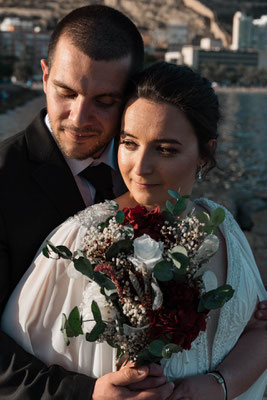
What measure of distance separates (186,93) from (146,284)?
690mm

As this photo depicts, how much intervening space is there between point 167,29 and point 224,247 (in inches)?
4541

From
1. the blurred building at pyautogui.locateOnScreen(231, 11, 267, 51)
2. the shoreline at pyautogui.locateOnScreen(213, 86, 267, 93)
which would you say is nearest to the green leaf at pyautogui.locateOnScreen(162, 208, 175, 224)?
the shoreline at pyautogui.locateOnScreen(213, 86, 267, 93)

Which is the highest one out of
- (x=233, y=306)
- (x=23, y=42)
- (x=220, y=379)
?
(x=233, y=306)

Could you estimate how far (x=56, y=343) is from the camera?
1.63 m

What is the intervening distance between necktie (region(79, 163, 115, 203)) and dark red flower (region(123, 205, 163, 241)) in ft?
2.02

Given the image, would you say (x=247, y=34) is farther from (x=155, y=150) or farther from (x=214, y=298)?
(x=214, y=298)

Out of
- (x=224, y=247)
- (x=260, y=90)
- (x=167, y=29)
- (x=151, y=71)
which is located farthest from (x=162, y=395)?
(x=167, y=29)

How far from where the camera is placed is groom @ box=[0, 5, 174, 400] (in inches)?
64.2

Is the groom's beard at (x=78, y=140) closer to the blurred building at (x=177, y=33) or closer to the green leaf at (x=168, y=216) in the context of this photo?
the green leaf at (x=168, y=216)

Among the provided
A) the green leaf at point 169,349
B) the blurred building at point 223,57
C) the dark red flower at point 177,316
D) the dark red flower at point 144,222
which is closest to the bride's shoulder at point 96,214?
the dark red flower at point 144,222

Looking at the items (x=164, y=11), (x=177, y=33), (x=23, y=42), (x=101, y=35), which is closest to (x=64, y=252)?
(x=101, y=35)

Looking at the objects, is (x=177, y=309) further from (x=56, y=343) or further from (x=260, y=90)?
(x=260, y=90)

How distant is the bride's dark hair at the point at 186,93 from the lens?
176cm

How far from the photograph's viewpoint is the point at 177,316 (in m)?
1.38
